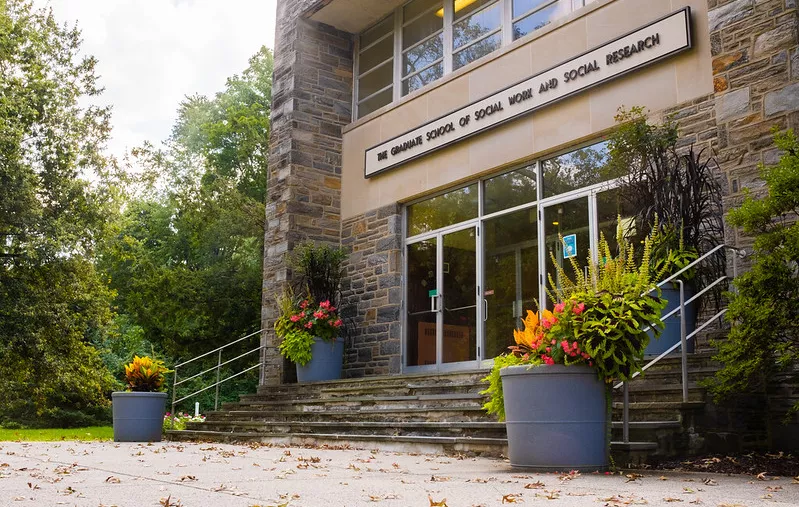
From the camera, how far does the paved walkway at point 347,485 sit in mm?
3691

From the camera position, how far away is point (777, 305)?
518cm

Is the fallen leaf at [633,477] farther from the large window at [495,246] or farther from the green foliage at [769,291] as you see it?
the large window at [495,246]

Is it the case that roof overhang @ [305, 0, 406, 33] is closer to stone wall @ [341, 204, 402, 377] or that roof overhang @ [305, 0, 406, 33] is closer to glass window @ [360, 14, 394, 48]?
glass window @ [360, 14, 394, 48]

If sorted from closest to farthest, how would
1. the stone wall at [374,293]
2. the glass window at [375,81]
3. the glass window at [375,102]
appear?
the stone wall at [374,293] → the glass window at [375,102] → the glass window at [375,81]

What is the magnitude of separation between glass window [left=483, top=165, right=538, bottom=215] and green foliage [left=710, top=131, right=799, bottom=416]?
5.00m

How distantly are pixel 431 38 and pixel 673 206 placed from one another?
6587mm

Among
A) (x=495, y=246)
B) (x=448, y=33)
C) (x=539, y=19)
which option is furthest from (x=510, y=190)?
(x=448, y=33)

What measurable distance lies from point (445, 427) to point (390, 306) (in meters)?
4.77

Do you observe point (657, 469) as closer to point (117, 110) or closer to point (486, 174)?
point (486, 174)

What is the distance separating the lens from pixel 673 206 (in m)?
6.96

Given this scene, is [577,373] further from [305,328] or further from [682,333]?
[305,328]

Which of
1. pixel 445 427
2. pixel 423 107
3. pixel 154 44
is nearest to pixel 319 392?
pixel 445 427

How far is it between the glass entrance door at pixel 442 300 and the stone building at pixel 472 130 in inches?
1.0

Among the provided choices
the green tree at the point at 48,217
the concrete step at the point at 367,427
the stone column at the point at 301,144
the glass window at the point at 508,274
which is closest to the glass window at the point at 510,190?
the glass window at the point at 508,274
